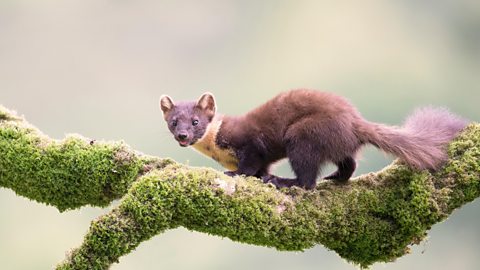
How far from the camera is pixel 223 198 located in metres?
4.27

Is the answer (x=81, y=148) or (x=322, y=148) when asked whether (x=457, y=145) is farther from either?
(x=81, y=148)

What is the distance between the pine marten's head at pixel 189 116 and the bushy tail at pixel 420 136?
1.47 metres

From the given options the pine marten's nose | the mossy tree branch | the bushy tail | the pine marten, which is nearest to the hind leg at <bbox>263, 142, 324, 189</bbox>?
the pine marten

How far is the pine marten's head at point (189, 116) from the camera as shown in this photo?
577 cm

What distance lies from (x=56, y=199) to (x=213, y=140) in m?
1.55

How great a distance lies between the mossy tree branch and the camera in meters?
4.21

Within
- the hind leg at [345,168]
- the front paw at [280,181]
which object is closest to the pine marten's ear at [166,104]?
the front paw at [280,181]

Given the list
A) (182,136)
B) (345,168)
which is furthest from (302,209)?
(182,136)

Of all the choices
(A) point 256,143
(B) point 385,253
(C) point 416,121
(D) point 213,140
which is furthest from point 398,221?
(D) point 213,140

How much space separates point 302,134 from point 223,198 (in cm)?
107

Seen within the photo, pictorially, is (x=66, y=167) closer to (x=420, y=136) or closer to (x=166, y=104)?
(x=166, y=104)

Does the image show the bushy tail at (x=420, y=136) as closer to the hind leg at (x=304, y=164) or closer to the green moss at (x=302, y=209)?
the green moss at (x=302, y=209)

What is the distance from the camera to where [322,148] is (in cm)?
501

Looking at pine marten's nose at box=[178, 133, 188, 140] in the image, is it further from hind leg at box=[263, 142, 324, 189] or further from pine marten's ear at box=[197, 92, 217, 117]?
hind leg at box=[263, 142, 324, 189]
